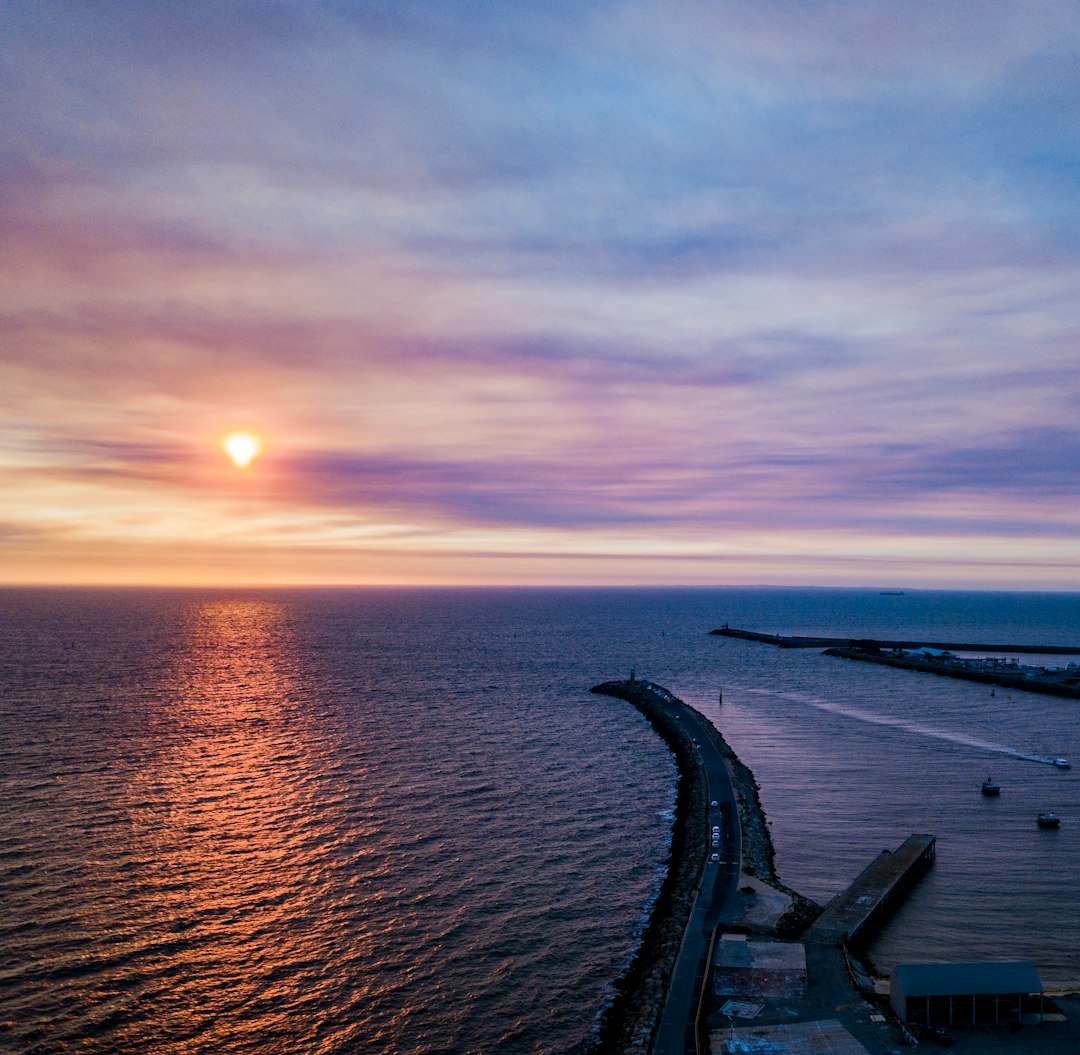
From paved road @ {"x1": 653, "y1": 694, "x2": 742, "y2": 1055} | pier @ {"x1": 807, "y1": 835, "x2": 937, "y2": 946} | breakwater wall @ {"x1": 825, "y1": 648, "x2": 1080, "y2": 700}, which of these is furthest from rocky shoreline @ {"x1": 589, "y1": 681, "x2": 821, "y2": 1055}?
breakwater wall @ {"x1": 825, "y1": 648, "x2": 1080, "y2": 700}

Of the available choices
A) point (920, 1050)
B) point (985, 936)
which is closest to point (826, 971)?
point (920, 1050)

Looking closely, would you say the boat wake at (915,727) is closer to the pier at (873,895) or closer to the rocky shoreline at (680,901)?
the rocky shoreline at (680,901)

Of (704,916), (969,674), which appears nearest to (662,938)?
(704,916)

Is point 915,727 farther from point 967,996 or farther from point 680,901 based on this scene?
point 967,996

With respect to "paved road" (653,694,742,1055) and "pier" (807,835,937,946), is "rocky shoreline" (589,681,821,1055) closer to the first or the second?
"paved road" (653,694,742,1055)

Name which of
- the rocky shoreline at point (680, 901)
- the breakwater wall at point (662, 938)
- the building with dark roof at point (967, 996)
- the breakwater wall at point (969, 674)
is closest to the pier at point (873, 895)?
the rocky shoreline at point (680, 901)

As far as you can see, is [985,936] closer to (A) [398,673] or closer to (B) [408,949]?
(B) [408,949]
